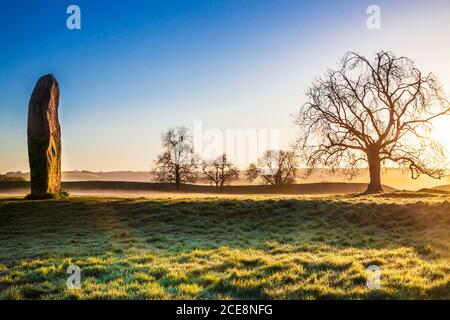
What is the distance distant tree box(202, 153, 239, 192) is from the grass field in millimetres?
37254

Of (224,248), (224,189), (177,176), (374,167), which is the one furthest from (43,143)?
(224,189)

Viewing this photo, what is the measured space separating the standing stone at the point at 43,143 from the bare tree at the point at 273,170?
130 feet

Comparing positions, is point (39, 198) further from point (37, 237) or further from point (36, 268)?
point (36, 268)

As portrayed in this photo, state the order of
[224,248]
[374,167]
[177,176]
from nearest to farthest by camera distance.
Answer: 1. [224,248]
2. [374,167]
3. [177,176]

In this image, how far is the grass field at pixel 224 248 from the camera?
8250mm

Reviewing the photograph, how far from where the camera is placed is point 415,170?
3369 cm

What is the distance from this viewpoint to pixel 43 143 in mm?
26797

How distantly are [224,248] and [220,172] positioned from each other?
4953cm

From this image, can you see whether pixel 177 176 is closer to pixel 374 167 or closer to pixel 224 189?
pixel 224 189

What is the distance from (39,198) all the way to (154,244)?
14433 millimetres

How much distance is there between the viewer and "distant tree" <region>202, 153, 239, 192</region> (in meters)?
62.8
